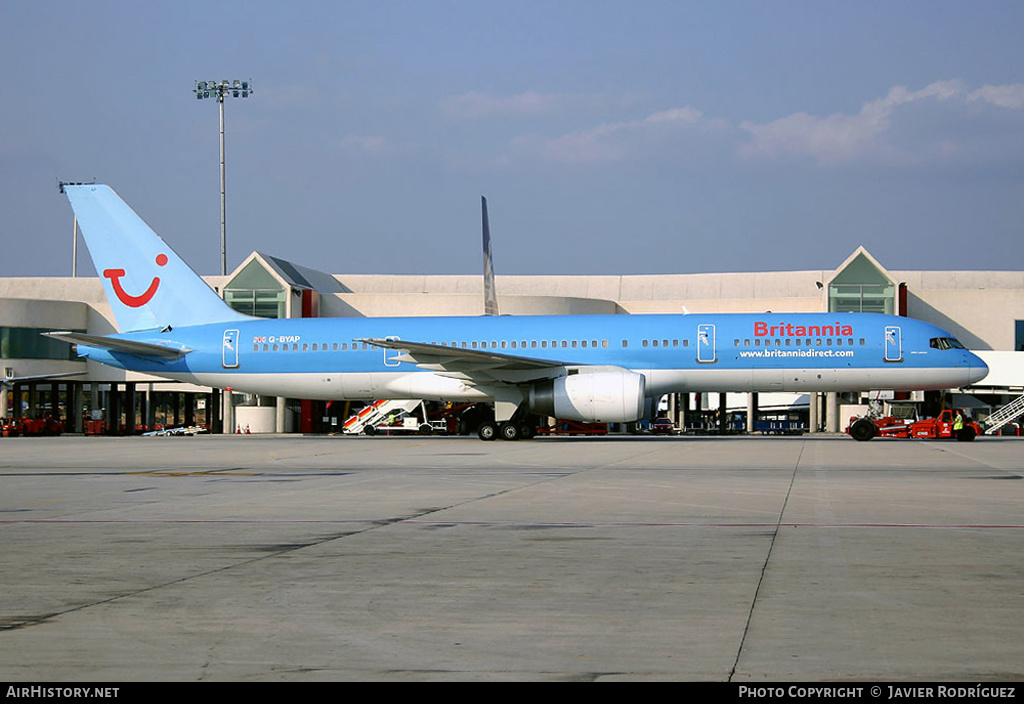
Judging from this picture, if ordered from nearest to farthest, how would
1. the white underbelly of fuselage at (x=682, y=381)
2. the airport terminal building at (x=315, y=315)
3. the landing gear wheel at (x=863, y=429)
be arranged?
the white underbelly of fuselage at (x=682, y=381), the landing gear wheel at (x=863, y=429), the airport terminal building at (x=315, y=315)

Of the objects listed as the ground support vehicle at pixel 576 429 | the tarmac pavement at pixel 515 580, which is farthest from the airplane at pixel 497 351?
the tarmac pavement at pixel 515 580

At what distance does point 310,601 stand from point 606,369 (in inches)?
1080

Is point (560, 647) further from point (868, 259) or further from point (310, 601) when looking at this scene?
point (868, 259)

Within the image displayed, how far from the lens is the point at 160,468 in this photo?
22547 millimetres

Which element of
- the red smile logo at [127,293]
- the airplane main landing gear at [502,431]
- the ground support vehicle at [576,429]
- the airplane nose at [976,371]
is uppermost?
the red smile logo at [127,293]

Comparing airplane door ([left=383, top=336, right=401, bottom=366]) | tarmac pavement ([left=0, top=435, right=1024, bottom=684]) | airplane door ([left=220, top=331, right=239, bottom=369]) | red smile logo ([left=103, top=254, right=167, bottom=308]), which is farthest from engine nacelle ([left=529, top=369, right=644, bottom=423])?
red smile logo ([left=103, top=254, right=167, bottom=308])

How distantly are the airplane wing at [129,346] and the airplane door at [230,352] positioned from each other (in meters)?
1.27

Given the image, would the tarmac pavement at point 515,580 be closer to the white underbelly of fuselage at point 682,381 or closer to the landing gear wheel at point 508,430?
the white underbelly of fuselage at point 682,381

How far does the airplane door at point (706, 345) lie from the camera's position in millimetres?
34000

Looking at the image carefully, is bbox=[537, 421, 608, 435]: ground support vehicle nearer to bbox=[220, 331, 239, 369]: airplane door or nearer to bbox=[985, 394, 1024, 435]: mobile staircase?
bbox=[220, 331, 239, 369]: airplane door

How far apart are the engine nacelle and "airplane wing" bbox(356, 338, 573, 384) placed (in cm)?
91

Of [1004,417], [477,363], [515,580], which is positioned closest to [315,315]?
[477,363]

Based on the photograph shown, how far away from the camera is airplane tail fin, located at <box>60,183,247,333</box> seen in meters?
38.3

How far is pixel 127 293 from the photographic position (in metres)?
38.6
